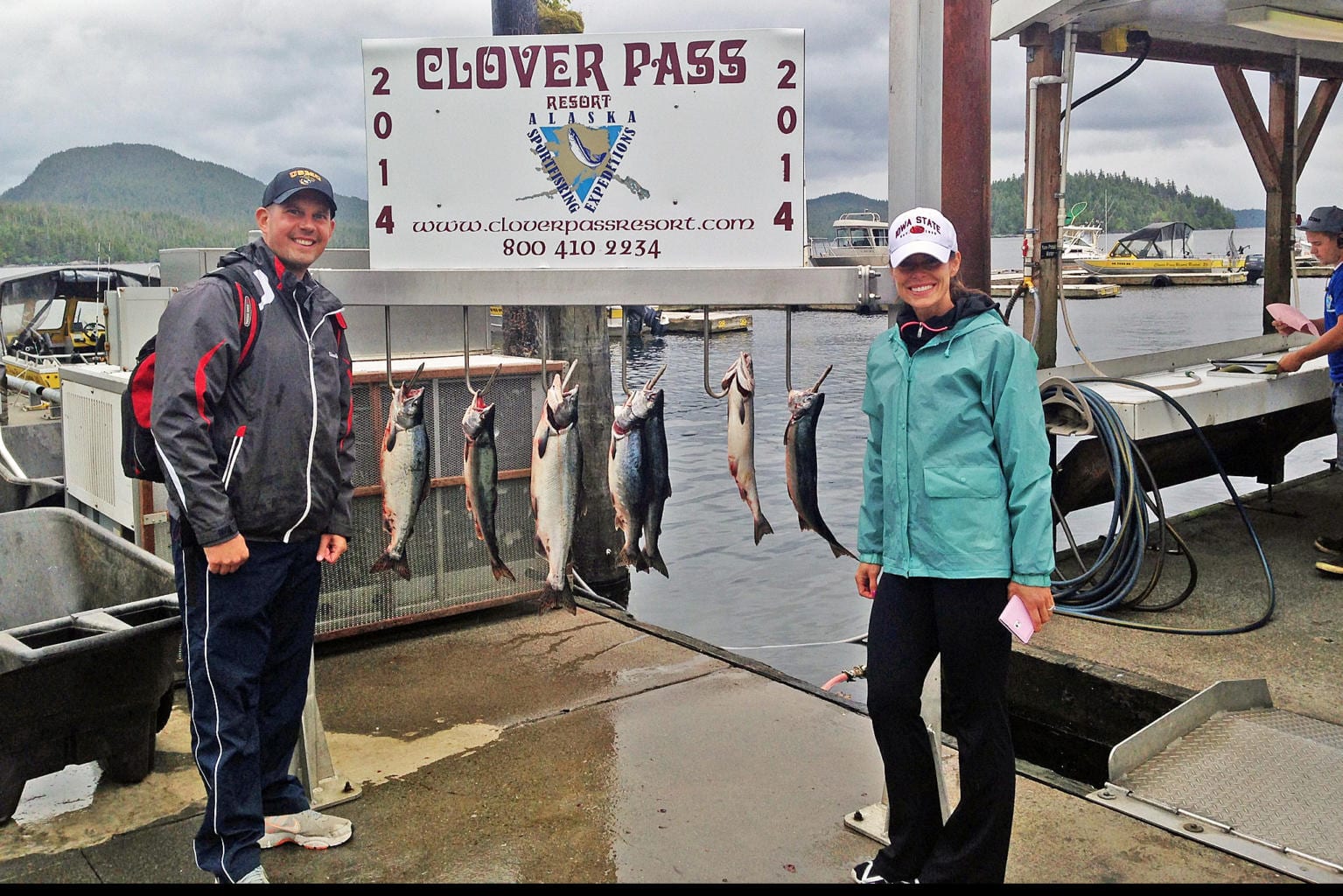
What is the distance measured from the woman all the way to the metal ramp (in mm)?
1134

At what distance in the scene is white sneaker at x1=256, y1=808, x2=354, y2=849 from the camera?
3.95 meters

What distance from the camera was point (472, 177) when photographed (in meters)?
4.35

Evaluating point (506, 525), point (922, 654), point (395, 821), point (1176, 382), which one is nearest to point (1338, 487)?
point (1176, 382)

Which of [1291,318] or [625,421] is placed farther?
[1291,318]

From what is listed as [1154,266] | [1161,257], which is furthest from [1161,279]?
[1161,257]

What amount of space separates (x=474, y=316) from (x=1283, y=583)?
5.16m

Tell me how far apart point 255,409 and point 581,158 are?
59.6 inches

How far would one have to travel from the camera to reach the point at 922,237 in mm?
3396

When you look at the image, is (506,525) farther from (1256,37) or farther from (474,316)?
(1256,37)

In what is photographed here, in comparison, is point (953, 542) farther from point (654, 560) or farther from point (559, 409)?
point (559, 409)

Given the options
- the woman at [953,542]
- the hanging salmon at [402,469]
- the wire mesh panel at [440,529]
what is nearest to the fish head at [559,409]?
the hanging salmon at [402,469]

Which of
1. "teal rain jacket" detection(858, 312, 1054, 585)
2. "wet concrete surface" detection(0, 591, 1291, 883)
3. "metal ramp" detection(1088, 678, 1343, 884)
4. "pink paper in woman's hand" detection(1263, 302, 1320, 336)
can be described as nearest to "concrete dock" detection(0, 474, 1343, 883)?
"wet concrete surface" detection(0, 591, 1291, 883)

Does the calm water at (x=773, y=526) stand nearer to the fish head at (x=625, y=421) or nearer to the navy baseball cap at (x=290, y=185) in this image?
the fish head at (x=625, y=421)

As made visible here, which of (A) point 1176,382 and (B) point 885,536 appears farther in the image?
(A) point 1176,382
